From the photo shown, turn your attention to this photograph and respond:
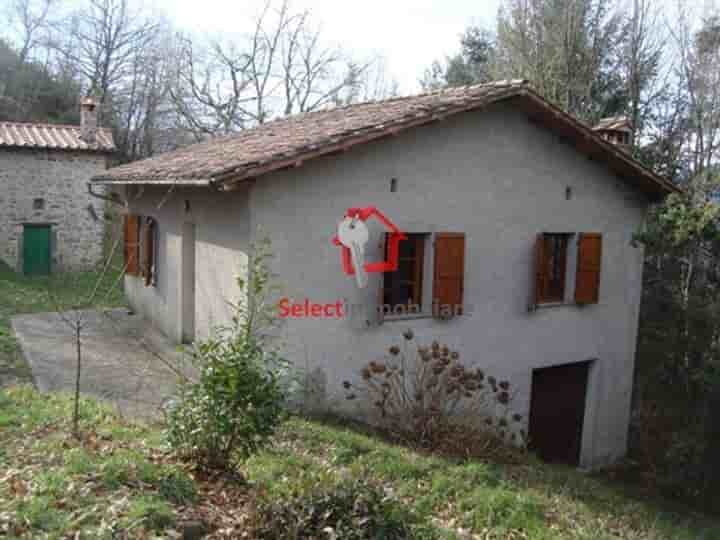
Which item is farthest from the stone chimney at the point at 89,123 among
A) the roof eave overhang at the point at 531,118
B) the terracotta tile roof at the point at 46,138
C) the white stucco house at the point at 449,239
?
the white stucco house at the point at 449,239

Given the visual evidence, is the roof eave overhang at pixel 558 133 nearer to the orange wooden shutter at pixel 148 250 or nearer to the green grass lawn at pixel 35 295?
the green grass lawn at pixel 35 295

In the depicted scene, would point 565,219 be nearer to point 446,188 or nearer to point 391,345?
point 446,188

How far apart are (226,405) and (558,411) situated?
28.2 ft

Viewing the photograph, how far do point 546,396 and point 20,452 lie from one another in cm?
903

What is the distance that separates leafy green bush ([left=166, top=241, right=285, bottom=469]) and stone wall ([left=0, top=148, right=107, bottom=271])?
1556cm

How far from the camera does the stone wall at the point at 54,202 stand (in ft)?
61.3

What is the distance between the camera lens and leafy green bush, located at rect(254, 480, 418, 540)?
4.12 metres

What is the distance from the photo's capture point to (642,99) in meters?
20.8

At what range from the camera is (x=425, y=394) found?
29.7ft

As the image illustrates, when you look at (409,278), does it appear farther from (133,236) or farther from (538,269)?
(133,236)

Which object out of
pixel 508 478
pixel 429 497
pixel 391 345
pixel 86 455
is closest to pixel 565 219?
pixel 391 345

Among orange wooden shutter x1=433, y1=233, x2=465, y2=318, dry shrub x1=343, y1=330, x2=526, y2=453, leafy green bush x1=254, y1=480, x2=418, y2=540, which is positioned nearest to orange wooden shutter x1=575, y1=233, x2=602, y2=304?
orange wooden shutter x1=433, y1=233, x2=465, y2=318

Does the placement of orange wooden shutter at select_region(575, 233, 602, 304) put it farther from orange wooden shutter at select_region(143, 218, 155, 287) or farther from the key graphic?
orange wooden shutter at select_region(143, 218, 155, 287)

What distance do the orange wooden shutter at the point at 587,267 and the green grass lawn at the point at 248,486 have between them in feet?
12.5
